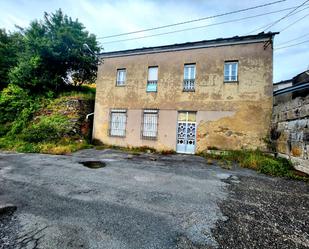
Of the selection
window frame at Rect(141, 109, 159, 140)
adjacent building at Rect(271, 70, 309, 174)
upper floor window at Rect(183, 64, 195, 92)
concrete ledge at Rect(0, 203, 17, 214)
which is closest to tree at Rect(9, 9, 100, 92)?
window frame at Rect(141, 109, 159, 140)

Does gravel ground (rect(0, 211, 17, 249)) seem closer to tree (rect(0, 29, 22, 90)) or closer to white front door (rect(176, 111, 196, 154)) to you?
white front door (rect(176, 111, 196, 154))


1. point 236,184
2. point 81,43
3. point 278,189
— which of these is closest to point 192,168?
point 236,184

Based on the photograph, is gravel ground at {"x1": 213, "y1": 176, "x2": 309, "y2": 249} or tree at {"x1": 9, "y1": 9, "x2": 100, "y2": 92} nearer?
gravel ground at {"x1": 213, "y1": 176, "x2": 309, "y2": 249}

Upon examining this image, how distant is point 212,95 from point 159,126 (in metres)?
3.62

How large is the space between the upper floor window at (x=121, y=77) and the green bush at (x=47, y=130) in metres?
4.34

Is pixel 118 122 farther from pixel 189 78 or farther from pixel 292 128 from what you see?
pixel 292 128

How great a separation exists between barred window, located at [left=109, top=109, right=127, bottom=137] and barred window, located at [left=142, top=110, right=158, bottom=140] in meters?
1.43

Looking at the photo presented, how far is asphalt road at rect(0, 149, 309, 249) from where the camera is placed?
235 centimetres

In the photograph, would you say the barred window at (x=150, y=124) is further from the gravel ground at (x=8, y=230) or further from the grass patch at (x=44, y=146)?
the gravel ground at (x=8, y=230)

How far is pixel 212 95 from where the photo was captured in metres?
9.70

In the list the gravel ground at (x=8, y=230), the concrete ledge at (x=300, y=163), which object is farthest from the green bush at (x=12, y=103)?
the concrete ledge at (x=300, y=163)

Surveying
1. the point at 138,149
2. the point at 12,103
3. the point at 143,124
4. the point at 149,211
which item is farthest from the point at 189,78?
the point at 12,103

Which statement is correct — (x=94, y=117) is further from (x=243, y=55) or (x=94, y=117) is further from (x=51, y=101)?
(x=243, y=55)

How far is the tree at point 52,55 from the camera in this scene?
12539 mm
